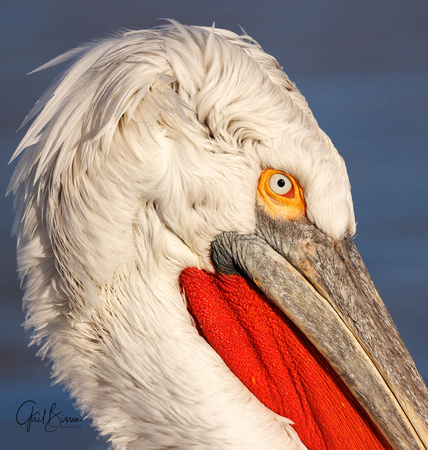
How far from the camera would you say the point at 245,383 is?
9.33 ft

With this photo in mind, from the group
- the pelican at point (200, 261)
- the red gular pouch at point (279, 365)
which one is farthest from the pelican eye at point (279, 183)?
the red gular pouch at point (279, 365)

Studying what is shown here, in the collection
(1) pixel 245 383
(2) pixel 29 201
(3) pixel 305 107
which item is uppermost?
(3) pixel 305 107

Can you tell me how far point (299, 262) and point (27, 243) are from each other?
3.36 ft

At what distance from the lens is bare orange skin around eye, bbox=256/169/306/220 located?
268 cm

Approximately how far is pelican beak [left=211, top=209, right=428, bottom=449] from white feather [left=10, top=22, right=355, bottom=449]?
0.25ft

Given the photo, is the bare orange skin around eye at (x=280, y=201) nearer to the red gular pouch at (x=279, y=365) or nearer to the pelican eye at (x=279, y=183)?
the pelican eye at (x=279, y=183)

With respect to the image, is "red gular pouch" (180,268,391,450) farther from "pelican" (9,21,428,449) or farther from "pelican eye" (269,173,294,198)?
"pelican eye" (269,173,294,198)

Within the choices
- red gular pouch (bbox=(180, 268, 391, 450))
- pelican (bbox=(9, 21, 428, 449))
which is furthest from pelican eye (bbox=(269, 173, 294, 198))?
red gular pouch (bbox=(180, 268, 391, 450))

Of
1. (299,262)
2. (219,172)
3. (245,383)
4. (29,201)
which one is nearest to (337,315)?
(299,262)

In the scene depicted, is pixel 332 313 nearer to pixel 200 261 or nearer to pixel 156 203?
pixel 200 261

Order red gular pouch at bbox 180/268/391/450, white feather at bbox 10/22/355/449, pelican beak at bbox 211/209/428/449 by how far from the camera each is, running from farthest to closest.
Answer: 1. red gular pouch at bbox 180/268/391/450
2. pelican beak at bbox 211/209/428/449
3. white feather at bbox 10/22/355/449

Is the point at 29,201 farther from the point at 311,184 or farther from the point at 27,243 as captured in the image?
the point at 311,184

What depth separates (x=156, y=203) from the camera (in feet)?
8.61

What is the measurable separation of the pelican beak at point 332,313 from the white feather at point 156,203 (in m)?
0.08
